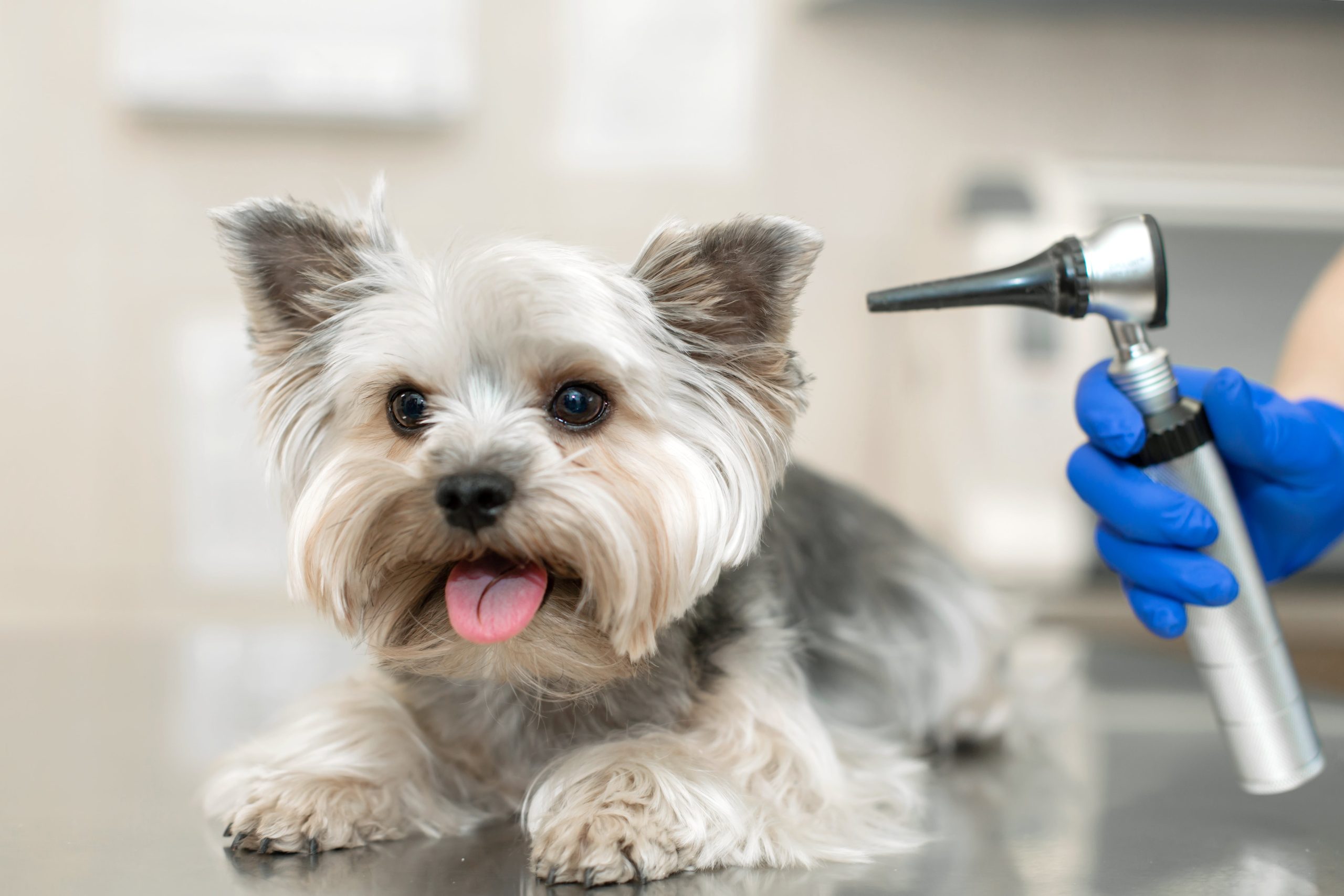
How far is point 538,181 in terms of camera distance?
3.02 metres

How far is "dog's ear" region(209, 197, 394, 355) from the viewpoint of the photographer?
1.05 meters

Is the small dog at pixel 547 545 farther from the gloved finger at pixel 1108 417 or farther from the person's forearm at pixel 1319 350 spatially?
the person's forearm at pixel 1319 350

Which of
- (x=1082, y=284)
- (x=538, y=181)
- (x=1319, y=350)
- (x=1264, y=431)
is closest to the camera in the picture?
(x=1082, y=284)

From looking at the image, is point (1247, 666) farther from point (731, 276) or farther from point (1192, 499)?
point (731, 276)

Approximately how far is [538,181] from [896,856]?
2.33 m

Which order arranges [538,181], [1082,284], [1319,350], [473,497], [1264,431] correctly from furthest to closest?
1. [538,181]
2. [1319,350]
3. [1264,431]
4. [1082,284]
5. [473,497]

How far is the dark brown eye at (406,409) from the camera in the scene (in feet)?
3.37

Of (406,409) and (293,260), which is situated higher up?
(293,260)

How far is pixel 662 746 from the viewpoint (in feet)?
3.50

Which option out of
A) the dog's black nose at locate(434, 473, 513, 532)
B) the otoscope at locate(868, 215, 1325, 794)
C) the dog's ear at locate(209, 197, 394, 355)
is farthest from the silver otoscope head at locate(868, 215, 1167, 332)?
the dog's ear at locate(209, 197, 394, 355)

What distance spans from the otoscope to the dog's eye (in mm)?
262

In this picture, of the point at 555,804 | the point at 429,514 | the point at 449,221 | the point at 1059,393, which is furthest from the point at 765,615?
the point at 449,221

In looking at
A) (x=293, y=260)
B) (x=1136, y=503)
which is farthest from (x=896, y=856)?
(x=293, y=260)

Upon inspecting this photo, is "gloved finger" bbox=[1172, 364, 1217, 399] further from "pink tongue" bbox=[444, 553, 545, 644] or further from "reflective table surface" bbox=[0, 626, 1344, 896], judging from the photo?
"pink tongue" bbox=[444, 553, 545, 644]
